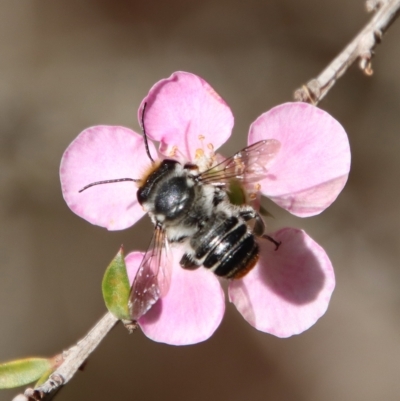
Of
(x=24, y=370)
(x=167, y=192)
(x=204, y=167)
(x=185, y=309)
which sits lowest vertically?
(x=24, y=370)

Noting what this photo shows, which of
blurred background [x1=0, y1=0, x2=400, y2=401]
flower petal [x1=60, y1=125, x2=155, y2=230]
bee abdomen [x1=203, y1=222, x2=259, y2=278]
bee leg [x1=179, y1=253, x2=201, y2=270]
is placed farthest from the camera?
blurred background [x1=0, y1=0, x2=400, y2=401]

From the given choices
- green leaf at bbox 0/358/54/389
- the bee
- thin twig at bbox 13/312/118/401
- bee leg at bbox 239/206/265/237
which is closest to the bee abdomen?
the bee

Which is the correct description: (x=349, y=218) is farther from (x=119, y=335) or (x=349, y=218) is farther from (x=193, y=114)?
(x=193, y=114)

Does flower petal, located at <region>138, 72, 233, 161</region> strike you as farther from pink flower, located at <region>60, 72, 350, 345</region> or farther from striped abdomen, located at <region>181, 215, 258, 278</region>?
striped abdomen, located at <region>181, 215, 258, 278</region>

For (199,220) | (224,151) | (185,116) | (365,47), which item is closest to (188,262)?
(199,220)

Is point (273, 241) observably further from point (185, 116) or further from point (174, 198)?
point (185, 116)

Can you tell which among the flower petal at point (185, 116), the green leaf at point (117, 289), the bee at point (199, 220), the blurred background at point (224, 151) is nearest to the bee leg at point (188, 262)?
the bee at point (199, 220)
